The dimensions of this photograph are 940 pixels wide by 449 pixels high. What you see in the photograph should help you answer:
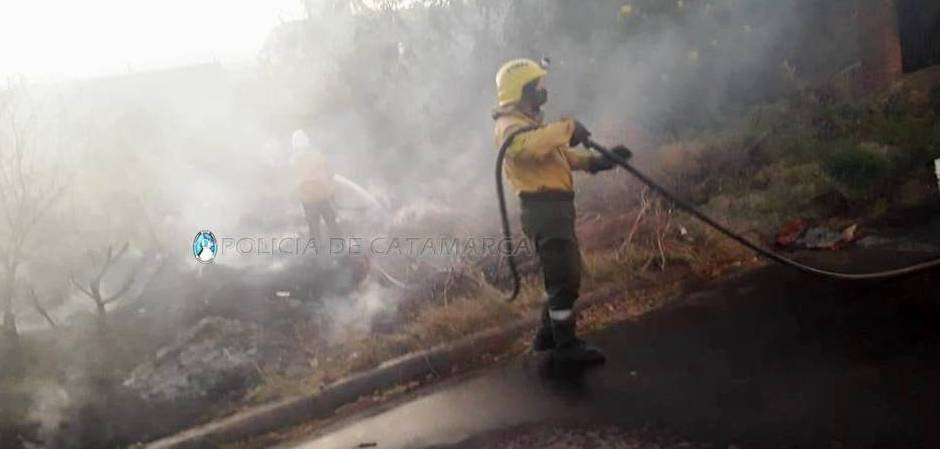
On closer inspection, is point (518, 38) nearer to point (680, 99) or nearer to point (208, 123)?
point (680, 99)

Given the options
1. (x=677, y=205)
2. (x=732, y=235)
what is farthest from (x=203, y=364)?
(x=732, y=235)

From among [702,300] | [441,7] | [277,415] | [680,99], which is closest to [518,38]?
[441,7]

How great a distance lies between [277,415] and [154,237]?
163 inches

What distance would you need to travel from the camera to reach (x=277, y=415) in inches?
189

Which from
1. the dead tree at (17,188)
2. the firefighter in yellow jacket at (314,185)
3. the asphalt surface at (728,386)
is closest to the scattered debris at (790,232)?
the asphalt surface at (728,386)

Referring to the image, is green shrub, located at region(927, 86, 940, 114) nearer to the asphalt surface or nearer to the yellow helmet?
the asphalt surface

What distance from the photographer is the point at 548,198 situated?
4.56 meters

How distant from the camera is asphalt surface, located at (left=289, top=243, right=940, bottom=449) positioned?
3.52 m

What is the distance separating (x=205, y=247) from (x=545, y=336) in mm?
4368

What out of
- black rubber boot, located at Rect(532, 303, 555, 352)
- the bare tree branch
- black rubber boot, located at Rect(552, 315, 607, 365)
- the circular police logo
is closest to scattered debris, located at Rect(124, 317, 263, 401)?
the bare tree branch

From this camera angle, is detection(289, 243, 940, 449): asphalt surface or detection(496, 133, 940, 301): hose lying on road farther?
detection(496, 133, 940, 301): hose lying on road

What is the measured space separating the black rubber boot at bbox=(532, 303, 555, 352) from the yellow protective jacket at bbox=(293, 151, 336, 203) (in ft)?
11.5

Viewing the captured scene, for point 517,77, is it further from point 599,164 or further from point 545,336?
point 545,336

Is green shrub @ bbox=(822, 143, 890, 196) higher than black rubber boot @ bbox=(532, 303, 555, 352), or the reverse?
green shrub @ bbox=(822, 143, 890, 196)
